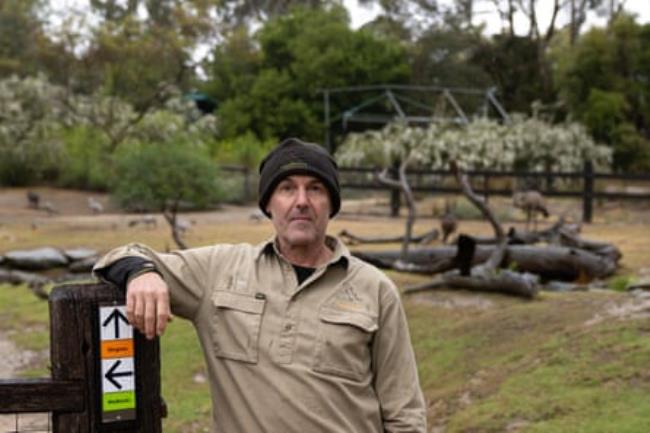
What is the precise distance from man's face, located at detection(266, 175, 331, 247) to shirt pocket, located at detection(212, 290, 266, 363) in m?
0.18

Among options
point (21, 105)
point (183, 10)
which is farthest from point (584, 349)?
point (183, 10)

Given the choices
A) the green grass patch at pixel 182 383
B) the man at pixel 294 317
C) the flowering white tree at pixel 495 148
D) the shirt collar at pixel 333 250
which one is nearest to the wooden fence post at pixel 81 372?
the man at pixel 294 317

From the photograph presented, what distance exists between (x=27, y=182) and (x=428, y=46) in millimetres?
18142

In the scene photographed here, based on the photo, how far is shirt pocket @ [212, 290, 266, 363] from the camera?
7.48ft

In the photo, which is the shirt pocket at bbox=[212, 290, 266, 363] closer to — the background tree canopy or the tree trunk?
the tree trunk

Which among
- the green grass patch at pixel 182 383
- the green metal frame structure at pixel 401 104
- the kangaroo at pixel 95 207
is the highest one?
the green metal frame structure at pixel 401 104

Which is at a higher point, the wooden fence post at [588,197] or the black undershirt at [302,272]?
the black undershirt at [302,272]

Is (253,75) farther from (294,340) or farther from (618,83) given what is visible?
(294,340)

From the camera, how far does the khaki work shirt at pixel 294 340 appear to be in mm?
2262

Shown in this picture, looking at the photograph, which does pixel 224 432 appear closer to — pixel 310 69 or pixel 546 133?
pixel 546 133

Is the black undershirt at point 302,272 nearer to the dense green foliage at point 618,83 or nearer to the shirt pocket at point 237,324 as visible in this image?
the shirt pocket at point 237,324

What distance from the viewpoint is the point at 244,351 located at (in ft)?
7.48

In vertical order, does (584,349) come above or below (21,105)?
below

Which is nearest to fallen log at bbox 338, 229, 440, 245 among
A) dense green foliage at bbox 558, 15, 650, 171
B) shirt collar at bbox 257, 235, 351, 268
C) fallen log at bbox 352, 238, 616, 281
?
fallen log at bbox 352, 238, 616, 281
